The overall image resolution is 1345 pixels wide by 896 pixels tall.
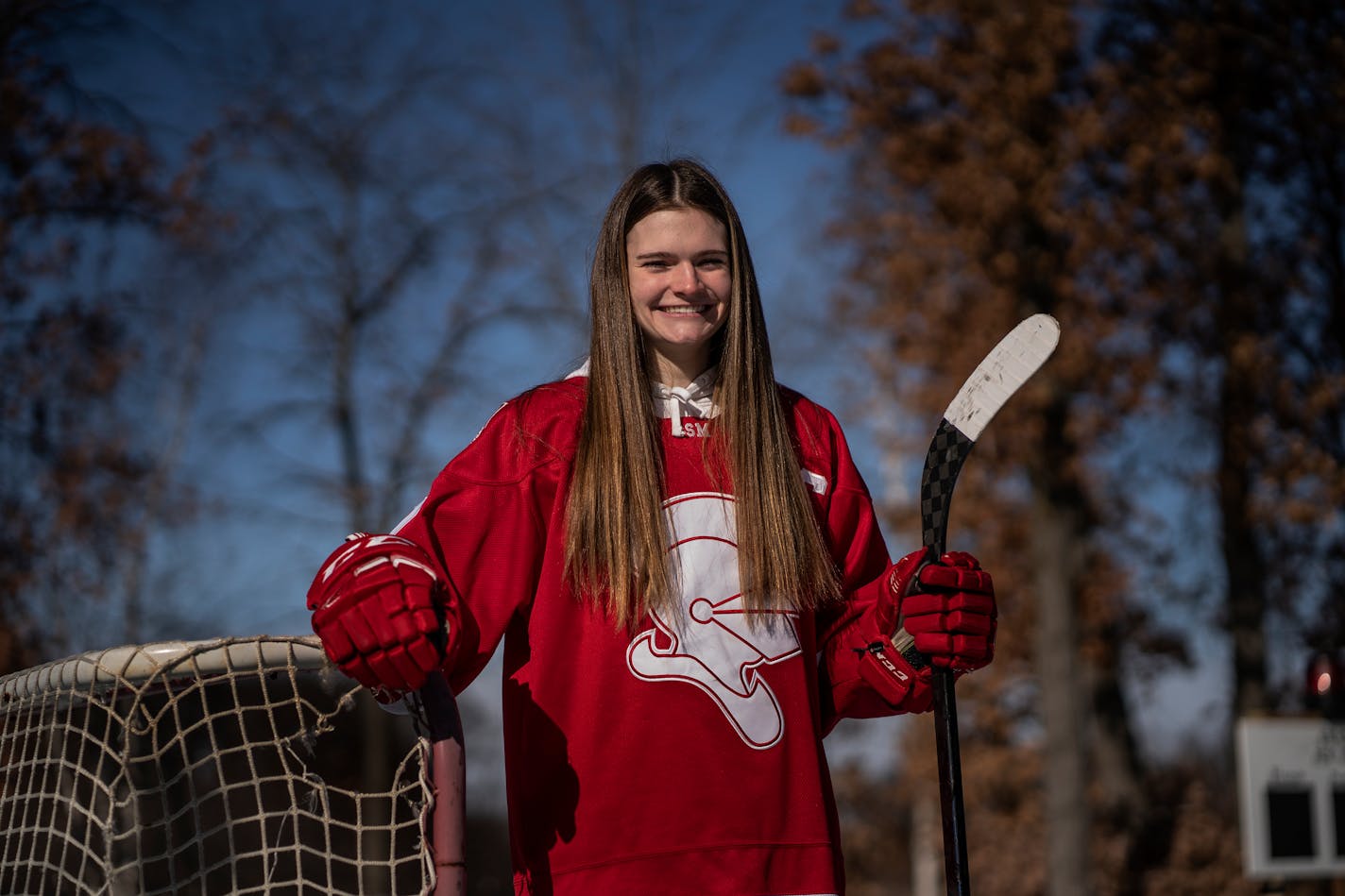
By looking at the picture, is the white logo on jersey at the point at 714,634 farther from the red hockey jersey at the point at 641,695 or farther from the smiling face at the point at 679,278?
the smiling face at the point at 679,278

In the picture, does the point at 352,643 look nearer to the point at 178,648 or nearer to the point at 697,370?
the point at 178,648

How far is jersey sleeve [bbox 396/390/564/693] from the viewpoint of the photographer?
2.15 meters

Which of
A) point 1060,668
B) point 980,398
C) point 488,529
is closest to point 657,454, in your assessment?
point 488,529

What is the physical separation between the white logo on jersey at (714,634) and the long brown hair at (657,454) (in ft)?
0.08

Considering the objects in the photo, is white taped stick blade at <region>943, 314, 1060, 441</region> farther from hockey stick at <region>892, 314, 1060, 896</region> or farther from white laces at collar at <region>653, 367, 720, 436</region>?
white laces at collar at <region>653, 367, 720, 436</region>

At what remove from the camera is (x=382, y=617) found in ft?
5.99

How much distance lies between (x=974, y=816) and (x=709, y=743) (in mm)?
12333

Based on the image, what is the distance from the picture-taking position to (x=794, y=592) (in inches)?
88.0

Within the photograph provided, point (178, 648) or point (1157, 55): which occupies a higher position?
point (1157, 55)

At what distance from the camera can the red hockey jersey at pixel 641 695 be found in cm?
206

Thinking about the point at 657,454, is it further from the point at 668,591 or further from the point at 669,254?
the point at 669,254

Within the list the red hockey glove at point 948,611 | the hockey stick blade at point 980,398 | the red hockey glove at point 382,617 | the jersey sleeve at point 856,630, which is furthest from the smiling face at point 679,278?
the red hockey glove at point 382,617

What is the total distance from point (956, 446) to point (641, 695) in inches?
27.8

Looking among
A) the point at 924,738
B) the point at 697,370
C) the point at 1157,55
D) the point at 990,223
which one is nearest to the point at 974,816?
the point at 924,738
